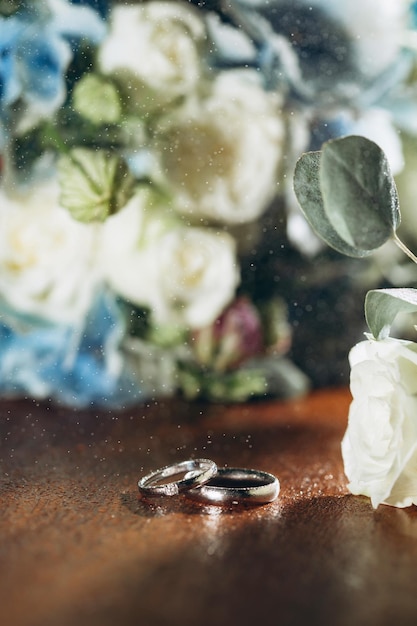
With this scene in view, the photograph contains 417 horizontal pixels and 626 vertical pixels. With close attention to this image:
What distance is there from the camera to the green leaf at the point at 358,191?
0.37 meters

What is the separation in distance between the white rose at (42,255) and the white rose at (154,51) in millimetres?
104

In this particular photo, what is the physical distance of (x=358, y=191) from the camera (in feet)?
1.22

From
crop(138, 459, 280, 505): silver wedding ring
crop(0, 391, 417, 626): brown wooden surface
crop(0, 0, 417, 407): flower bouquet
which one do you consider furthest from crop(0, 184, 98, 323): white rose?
crop(138, 459, 280, 505): silver wedding ring

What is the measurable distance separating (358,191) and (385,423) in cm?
11

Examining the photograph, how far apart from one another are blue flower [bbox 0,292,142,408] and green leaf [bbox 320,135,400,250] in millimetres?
280

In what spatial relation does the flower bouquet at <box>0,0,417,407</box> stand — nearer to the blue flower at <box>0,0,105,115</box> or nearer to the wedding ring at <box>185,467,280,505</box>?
the blue flower at <box>0,0,105,115</box>

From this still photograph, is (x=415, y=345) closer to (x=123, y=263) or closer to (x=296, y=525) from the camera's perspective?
(x=296, y=525)

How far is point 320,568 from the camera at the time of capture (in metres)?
0.31

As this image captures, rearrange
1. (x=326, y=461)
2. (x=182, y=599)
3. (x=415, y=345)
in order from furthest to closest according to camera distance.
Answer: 1. (x=326, y=461)
2. (x=415, y=345)
3. (x=182, y=599)

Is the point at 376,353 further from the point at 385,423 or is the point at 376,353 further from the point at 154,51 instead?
the point at 154,51

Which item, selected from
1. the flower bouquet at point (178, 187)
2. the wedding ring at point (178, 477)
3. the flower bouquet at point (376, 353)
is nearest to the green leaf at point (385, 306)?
the flower bouquet at point (376, 353)

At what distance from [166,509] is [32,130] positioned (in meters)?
0.31

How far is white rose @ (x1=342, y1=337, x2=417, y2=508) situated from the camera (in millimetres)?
359

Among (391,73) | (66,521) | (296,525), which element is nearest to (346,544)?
(296,525)
